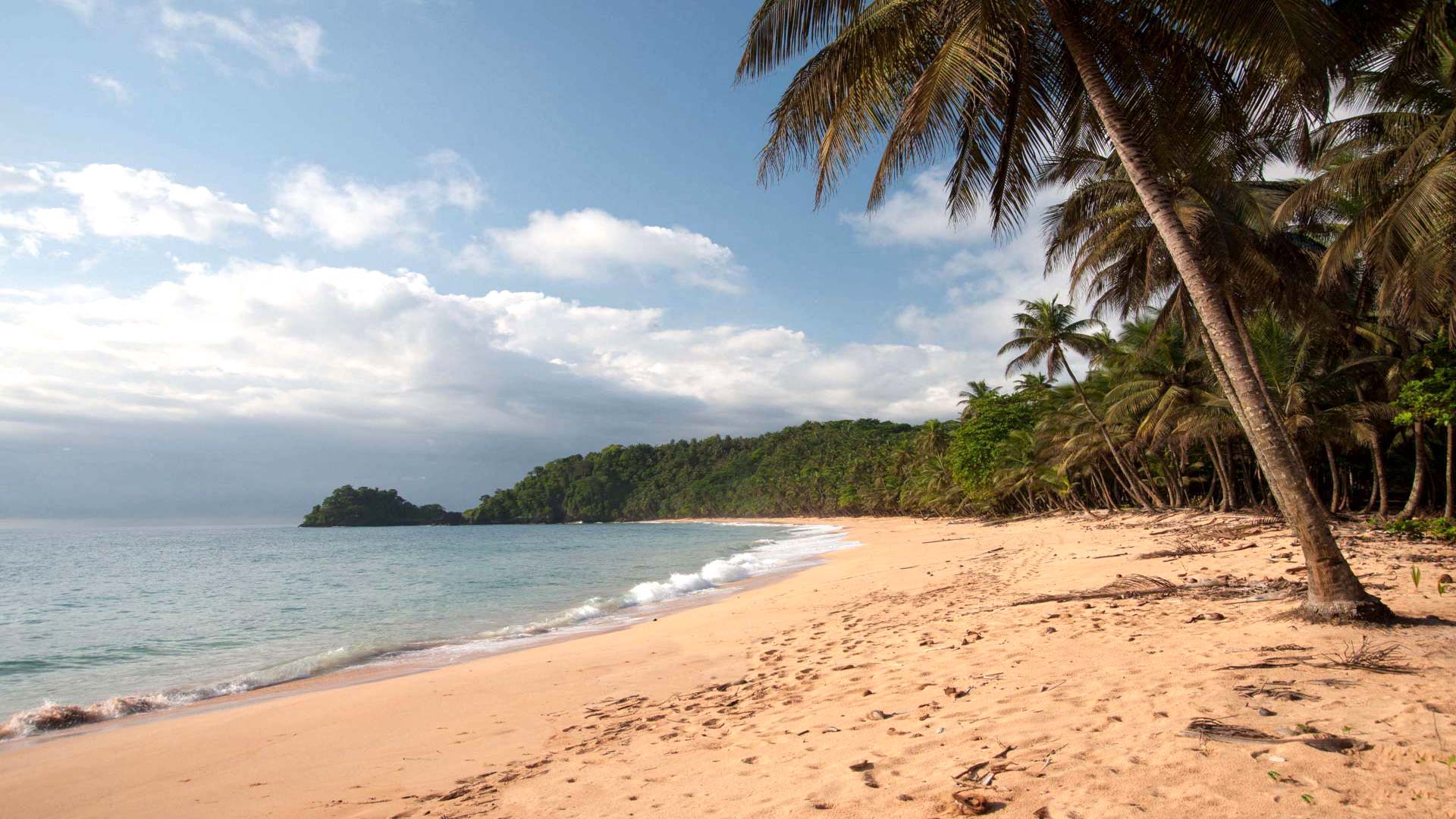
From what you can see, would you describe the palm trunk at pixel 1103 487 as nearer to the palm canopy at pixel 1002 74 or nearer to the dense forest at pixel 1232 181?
the dense forest at pixel 1232 181

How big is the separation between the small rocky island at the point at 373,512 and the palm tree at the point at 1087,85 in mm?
160570

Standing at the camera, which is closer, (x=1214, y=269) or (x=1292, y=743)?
(x=1292, y=743)

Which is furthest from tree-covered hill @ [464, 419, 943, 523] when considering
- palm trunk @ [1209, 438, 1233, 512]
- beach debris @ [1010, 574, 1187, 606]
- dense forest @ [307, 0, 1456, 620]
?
beach debris @ [1010, 574, 1187, 606]

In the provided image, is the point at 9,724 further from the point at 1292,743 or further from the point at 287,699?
the point at 1292,743

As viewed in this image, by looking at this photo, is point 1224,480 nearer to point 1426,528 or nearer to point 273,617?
point 1426,528

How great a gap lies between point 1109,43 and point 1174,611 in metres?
6.22

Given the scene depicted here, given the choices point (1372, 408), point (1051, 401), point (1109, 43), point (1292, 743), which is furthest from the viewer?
point (1051, 401)

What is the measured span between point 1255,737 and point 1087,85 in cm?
614

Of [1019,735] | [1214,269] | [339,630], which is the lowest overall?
[339,630]

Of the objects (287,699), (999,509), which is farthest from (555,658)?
(999,509)

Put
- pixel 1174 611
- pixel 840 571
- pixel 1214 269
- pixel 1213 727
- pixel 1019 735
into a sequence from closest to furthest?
pixel 1213 727
pixel 1019 735
pixel 1174 611
pixel 1214 269
pixel 840 571

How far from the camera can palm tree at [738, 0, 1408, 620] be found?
574 centimetres

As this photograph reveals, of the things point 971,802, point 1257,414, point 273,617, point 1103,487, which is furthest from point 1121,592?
point 1103,487

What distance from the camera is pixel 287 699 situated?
309 inches
